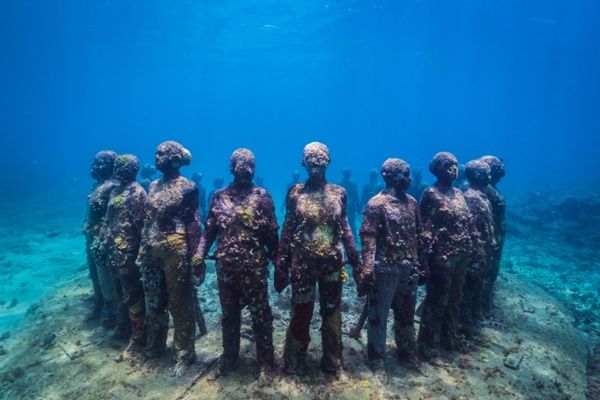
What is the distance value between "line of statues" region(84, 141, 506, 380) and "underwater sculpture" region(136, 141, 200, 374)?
0.06ft

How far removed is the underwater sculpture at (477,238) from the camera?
21.5ft

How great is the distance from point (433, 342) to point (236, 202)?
441 cm

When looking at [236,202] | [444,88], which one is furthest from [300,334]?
[444,88]

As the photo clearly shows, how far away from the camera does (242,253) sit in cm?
516

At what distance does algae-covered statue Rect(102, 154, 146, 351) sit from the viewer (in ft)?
19.9

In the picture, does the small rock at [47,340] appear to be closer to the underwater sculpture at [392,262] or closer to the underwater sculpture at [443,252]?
the underwater sculpture at [392,262]

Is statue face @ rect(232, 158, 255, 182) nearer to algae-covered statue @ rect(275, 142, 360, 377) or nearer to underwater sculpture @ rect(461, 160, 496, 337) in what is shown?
algae-covered statue @ rect(275, 142, 360, 377)

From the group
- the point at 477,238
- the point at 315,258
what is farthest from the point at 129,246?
the point at 477,238

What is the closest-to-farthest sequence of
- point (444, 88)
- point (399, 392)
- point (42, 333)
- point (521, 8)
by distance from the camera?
point (399, 392)
point (42, 333)
point (521, 8)
point (444, 88)

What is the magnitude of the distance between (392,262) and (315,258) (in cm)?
133

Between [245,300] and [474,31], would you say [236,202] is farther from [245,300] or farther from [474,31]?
[474,31]

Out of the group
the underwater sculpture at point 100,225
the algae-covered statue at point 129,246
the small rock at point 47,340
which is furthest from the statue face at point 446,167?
the small rock at point 47,340

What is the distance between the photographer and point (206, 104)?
17538 centimetres

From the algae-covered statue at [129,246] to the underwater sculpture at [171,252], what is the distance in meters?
0.41
